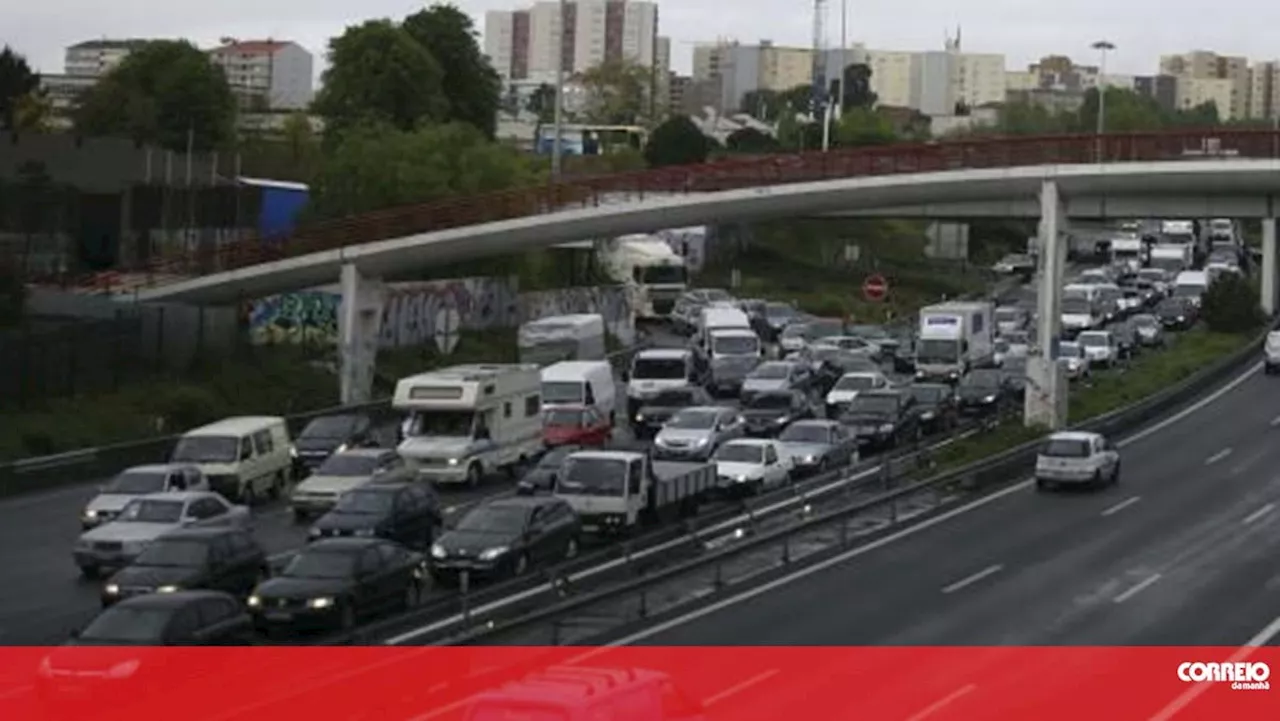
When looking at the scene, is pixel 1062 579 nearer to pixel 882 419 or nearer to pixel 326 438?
pixel 882 419

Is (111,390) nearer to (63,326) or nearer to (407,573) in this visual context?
(63,326)

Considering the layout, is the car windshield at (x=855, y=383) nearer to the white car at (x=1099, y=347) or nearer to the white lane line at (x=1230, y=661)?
the white car at (x=1099, y=347)

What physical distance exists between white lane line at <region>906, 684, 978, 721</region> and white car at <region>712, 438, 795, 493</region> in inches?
610

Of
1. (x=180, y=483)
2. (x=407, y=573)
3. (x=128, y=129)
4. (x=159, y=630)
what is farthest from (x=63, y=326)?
(x=128, y=129)

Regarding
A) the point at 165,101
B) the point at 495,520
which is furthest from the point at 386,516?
the point at 165,101

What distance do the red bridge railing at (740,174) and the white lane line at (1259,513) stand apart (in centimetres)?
1185

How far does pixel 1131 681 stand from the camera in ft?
75.1

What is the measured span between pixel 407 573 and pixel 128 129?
70802mm

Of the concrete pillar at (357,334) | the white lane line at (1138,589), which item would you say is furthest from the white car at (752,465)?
the concrete pillar at (357,334)

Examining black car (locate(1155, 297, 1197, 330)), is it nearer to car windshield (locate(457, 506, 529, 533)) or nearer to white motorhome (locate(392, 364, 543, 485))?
white motorhome (locate(392, 364, 543, 485))

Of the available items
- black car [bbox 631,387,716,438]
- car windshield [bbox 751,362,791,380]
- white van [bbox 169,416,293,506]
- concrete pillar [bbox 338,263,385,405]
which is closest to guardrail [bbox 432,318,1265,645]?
car windshield [bbox 751,362,791,380]

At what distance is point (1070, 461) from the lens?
40.9 meters

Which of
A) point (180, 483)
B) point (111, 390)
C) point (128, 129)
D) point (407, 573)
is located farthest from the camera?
point (128, 129)

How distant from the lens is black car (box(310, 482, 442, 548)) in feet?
101
